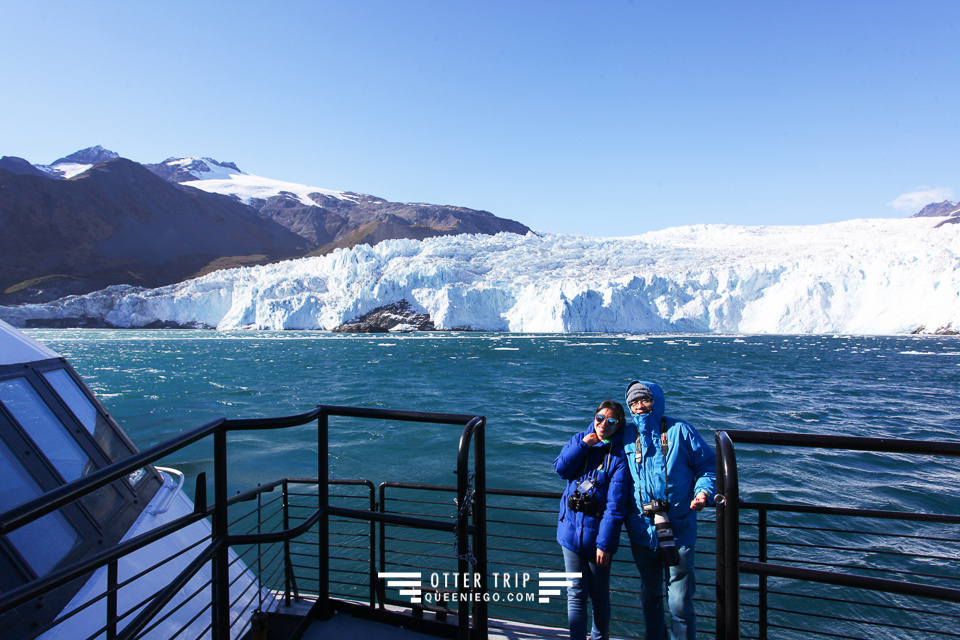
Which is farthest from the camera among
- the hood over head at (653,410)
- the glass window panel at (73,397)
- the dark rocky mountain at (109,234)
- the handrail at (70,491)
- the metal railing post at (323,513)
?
the dark rocky mountain at (109,234)

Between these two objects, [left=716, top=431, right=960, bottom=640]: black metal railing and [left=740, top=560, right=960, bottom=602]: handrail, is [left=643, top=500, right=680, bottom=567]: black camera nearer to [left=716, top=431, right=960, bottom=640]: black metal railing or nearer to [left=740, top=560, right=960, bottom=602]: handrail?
[left=716, top=431, right=960, bottom=640]: black metal railing

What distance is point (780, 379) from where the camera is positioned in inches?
826

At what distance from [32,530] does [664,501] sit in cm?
271

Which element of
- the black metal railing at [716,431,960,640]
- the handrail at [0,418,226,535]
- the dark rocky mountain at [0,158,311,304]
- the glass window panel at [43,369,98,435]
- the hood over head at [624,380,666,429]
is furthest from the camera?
the dark rocky mountain at [0,158,311,304]

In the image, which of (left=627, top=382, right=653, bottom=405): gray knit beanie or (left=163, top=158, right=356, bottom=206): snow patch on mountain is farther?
(left=163, top=158, right=356, bottom=206): snow patch on mountain

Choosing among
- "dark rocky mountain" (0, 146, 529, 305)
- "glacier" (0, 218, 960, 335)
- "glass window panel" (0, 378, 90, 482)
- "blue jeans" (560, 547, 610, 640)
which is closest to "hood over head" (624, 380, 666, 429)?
"blue jeans" (560, 547, 610, 640)

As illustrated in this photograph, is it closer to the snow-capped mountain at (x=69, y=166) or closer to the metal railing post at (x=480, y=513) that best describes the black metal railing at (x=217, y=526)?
the metal railing post at (x=480, y=513)

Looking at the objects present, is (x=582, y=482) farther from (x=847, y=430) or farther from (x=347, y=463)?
(x=847, y=430)

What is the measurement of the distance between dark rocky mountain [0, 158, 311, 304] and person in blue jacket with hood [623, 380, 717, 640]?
101m

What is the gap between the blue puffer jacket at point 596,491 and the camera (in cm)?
256

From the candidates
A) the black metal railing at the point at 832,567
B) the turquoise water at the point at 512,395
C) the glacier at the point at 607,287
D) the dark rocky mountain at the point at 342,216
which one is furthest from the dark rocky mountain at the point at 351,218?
the black metal railing at the point at 832,567

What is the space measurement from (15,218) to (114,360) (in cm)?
9807

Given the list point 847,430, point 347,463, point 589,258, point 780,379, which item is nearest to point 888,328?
point 589,258

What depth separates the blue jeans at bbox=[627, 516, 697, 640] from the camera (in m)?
2.53
